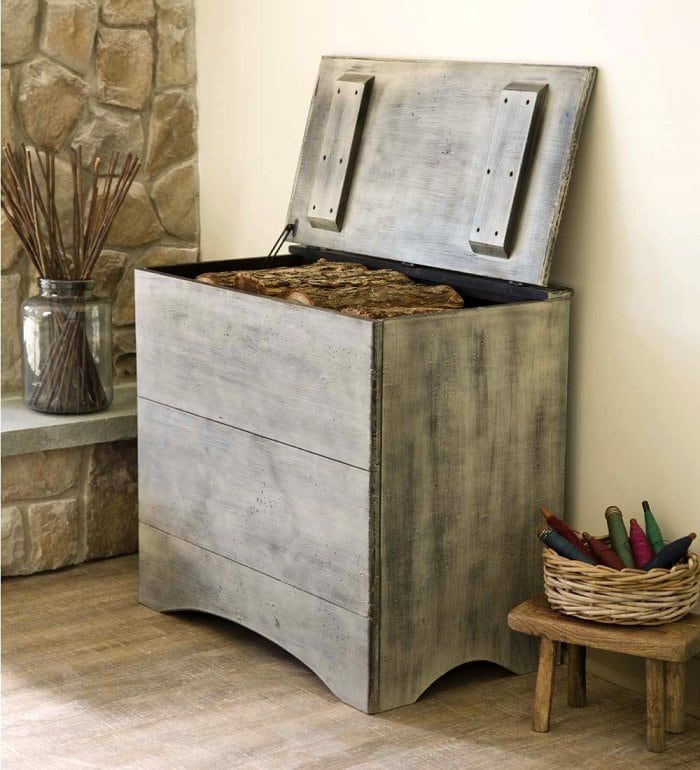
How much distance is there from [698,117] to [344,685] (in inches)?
54.2

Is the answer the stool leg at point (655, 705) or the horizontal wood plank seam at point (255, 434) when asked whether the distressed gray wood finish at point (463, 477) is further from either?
the stool leg at point (655, 705)

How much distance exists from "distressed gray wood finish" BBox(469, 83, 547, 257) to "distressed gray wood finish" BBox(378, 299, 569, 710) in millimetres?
197

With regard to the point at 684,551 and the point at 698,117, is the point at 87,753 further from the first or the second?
the point at 698,117

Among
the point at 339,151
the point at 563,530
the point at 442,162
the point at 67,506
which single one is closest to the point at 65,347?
the point at 67,506

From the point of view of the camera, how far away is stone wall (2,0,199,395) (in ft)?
11.1

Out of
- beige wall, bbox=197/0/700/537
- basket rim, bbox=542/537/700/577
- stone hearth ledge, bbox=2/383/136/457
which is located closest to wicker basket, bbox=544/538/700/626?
basket rim, bbox=542/537/700/577

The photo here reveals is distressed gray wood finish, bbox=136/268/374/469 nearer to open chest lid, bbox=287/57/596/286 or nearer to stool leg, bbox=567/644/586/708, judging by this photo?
open chest lid, bbox=287/57/596/286

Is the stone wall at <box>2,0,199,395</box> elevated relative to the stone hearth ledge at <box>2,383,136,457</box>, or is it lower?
elevated

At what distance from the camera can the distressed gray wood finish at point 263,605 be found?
2.60 m

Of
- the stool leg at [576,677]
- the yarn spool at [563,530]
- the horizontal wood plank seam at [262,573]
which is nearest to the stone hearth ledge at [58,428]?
the horizontal wood plank seam at [262,573]

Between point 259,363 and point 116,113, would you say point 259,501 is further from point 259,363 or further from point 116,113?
point 116,113

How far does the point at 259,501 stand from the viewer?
2.77m

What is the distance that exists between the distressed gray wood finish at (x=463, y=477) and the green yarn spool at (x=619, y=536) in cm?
21

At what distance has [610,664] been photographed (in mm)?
2787
